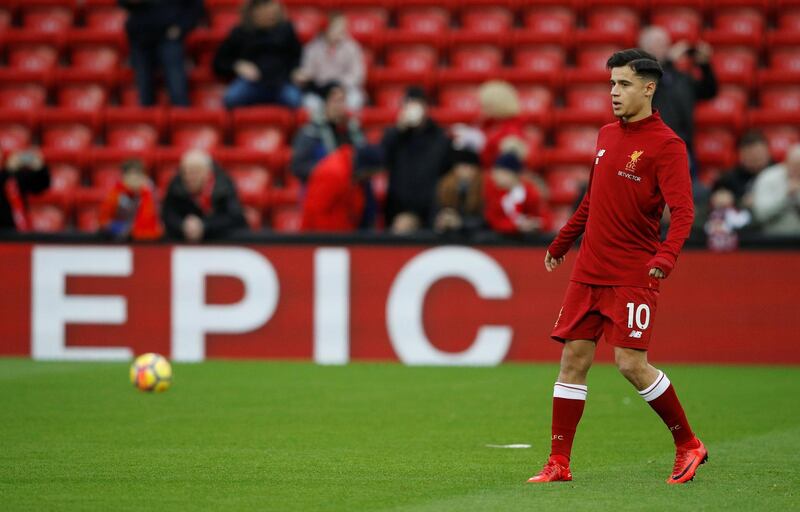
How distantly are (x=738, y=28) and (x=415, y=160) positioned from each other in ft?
17.4

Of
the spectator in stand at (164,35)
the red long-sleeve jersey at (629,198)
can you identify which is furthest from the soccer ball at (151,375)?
the spectator in stand at (164,35)

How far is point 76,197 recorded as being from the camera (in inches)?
622

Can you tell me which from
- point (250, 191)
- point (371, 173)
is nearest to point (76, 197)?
point (250, 191)

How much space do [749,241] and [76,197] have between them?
7.38m

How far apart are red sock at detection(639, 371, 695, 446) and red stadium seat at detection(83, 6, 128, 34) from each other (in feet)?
41.4

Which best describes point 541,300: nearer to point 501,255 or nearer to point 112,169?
point 501,255

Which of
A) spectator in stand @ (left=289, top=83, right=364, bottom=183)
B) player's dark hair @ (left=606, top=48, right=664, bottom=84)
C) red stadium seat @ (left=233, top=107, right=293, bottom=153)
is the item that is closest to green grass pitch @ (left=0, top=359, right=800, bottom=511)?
player's dark hair @ (left=606, top=48, right=664, bottom=84)

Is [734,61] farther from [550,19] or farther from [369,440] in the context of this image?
[369,440]

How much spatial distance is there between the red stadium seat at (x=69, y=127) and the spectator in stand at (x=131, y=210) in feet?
9.43

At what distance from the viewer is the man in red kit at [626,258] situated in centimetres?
680

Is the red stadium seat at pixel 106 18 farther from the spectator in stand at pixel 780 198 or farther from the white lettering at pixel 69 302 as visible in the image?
the spectator in stand at pixel 780 198

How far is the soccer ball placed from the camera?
35.7ft

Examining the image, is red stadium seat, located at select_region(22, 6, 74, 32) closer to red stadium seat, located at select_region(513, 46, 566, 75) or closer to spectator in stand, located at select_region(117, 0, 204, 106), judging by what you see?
spectator in stand, located at select_region(117, 0, 204, 106)

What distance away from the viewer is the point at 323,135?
14.3m
